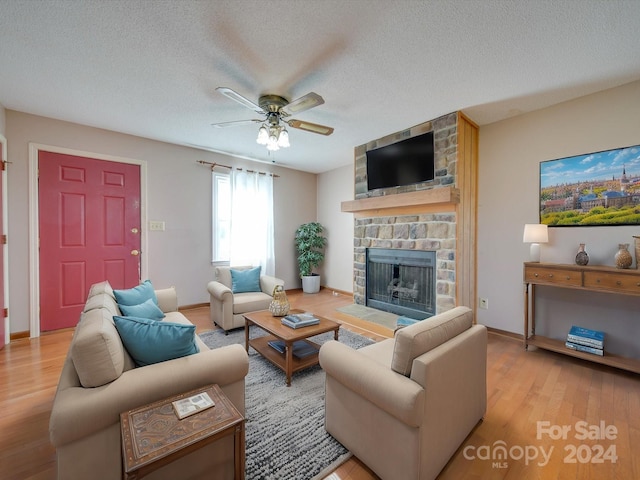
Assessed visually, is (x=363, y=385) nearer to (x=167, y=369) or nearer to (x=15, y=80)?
(x=167, y=369)

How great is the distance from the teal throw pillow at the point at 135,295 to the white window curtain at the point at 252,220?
6.84 feet

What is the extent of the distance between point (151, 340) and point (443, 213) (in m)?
3.01

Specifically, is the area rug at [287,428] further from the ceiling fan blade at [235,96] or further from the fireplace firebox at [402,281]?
the ceiling fan blade at [235,96]

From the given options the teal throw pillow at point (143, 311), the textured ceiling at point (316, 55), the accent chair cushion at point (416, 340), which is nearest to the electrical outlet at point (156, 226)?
the textured ceiling at point (316, 55)

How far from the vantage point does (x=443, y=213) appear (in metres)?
3.12

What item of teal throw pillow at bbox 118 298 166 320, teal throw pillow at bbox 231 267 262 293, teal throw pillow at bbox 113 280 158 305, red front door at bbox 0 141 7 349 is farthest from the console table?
red front door at bbox 0 141 7 349

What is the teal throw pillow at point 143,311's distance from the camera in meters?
1.94

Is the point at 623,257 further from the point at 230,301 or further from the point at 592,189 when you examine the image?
the point at 230,301

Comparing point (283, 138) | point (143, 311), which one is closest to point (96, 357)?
point (143, 311)

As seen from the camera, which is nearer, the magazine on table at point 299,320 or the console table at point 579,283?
the console table at point 579,283

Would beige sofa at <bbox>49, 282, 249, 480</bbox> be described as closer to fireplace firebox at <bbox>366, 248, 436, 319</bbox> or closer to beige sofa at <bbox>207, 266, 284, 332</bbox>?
beige sofa at <bbox>207, 266, 284, 332</bbox>

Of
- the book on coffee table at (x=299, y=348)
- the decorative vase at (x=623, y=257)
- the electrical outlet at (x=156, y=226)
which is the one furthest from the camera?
the electrical outlet at (x=156, y=226)

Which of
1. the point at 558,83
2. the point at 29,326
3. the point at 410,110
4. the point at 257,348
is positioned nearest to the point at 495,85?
the point at 558,83

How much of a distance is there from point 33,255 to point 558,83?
5.63 m
